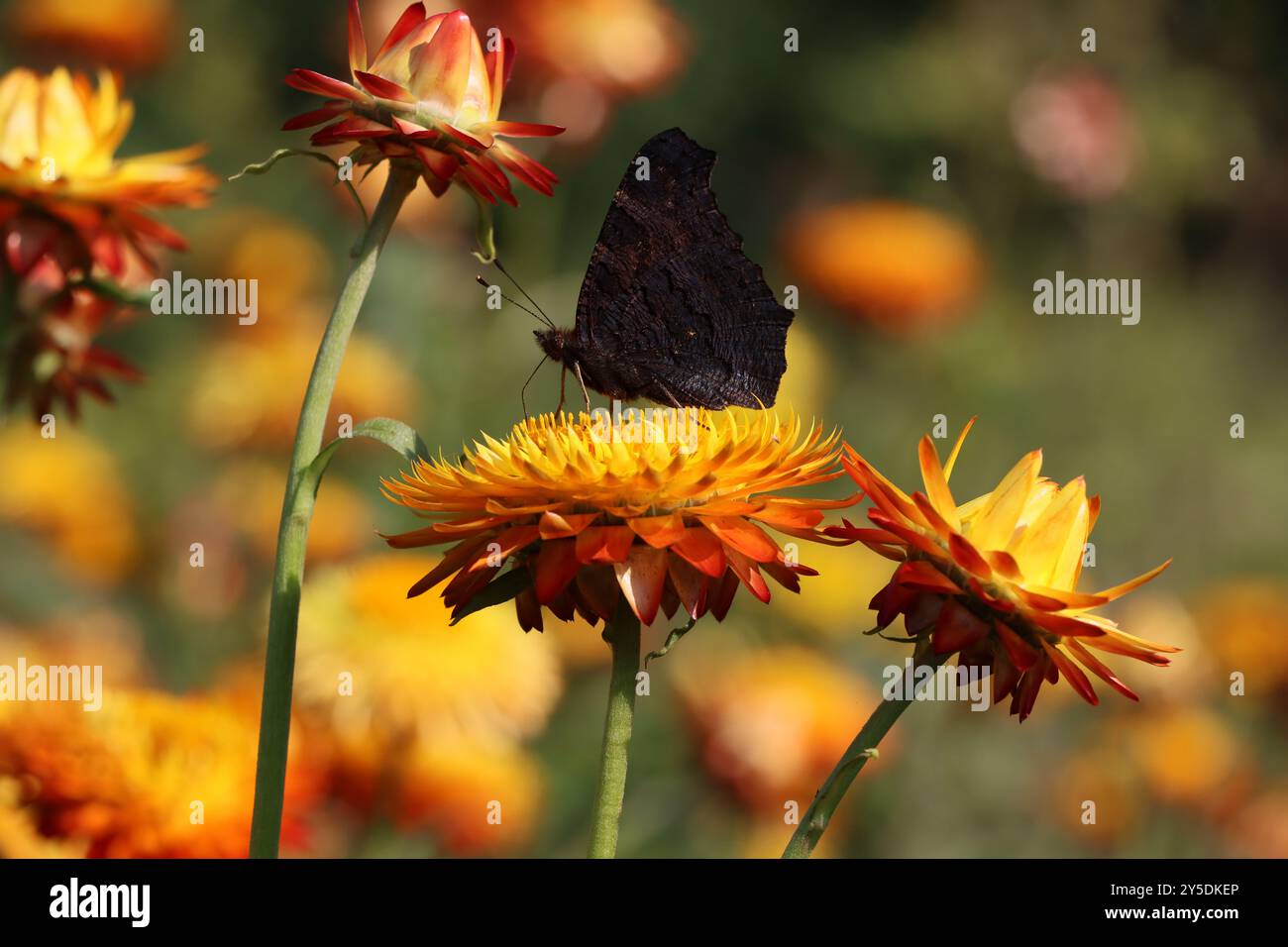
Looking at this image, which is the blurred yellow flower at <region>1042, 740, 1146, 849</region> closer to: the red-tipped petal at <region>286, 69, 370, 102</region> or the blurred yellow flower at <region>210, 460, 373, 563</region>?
the blurred yellow flower at <region>210, 460, 373, 563</region>

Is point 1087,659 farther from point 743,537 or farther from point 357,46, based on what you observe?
point 357,46

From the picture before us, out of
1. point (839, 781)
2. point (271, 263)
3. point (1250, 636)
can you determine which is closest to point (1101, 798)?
point (1250, 636)

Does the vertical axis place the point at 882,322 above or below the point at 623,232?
above

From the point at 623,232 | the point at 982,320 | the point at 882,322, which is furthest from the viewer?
the point at 982,320

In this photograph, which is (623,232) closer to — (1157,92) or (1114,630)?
(1114,630)

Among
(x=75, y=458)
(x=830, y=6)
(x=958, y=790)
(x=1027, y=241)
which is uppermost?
(x=830, y=6)

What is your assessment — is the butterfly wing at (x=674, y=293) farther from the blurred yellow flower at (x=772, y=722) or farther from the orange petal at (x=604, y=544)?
the blurred yellow flower at (x=772, y=722)
